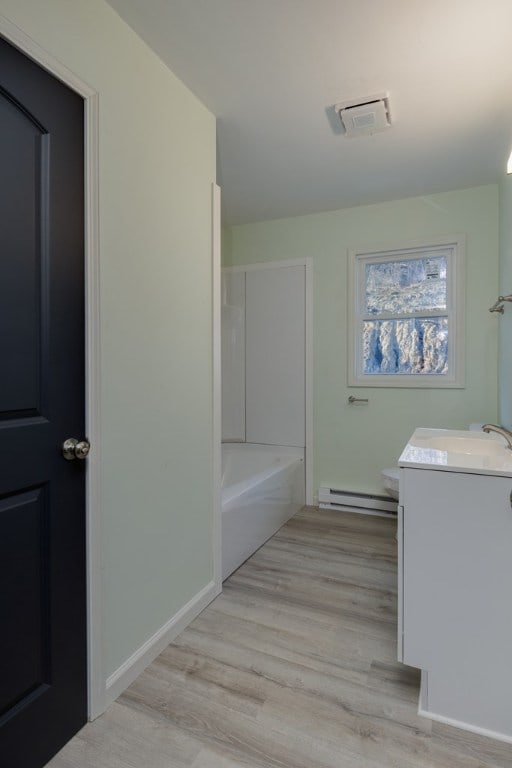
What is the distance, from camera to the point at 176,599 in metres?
1.82

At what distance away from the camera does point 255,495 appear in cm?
266

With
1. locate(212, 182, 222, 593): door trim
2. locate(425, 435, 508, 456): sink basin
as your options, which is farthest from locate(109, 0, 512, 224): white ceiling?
locate(425, 435, 508, 456): sink basin

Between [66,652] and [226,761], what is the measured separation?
576 mm

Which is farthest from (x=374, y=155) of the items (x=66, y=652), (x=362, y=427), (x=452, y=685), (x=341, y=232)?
(x=66, y=652)

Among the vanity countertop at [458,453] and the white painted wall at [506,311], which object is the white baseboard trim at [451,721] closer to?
the vanity countertop at [458,453]

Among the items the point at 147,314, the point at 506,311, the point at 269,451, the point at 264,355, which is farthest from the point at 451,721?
the point at 264,355

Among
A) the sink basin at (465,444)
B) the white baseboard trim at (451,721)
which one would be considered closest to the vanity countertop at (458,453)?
the sink basin at (465,444)

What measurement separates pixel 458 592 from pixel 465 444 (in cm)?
78

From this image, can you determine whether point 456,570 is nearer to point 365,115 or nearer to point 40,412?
point 40,412

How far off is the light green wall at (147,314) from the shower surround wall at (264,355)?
1.58 m

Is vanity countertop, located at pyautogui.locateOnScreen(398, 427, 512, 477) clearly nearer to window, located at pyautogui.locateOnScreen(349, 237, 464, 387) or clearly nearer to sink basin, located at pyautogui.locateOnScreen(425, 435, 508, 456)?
sink basin, located at pyautogui.locateOnScreen(425, 435, 508, 456)

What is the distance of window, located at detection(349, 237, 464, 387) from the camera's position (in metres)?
3.10

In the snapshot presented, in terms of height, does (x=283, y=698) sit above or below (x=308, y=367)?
below

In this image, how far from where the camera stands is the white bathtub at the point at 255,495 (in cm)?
238
